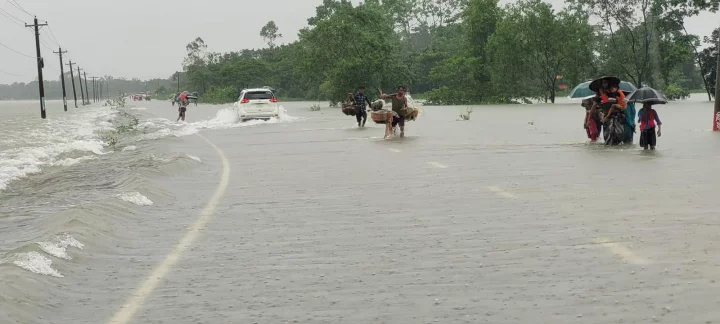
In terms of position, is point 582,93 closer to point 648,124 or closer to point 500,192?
point 648,124

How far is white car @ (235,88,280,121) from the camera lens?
44062 mm

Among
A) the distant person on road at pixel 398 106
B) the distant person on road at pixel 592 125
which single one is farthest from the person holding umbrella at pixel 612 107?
the distant person on road at pixel 398 106

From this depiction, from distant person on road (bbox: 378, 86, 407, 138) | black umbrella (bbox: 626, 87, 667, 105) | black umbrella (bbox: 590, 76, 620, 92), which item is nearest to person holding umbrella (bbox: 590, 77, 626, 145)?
black umbrella (bbox: 590, 76, 620, 92)

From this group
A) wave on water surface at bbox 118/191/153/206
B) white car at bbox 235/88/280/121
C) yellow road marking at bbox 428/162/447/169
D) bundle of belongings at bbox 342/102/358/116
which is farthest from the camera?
white car at bbox 235/88/280/121

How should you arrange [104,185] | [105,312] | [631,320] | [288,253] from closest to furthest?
1. [631,320]
2. [105,312]
3. [288,253]
4. [104,185]

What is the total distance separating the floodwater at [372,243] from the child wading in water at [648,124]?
6.01 ft

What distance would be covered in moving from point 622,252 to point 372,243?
2350 mm

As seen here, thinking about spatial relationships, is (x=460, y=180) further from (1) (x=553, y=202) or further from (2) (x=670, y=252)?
(2) (x=670, y=252)

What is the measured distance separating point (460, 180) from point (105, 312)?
8826 mm

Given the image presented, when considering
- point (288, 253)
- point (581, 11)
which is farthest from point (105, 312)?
point (581, 11)

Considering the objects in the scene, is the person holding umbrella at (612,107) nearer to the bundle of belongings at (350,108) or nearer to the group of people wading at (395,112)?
the group of people wading at (395,112)

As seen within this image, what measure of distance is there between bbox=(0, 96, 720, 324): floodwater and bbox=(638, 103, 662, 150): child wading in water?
6.01 feet

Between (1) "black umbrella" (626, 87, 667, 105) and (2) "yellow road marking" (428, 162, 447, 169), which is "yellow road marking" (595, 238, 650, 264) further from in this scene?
(1) "black umbrella" (626, 87, 667, 105)

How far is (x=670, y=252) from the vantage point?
7.73m
